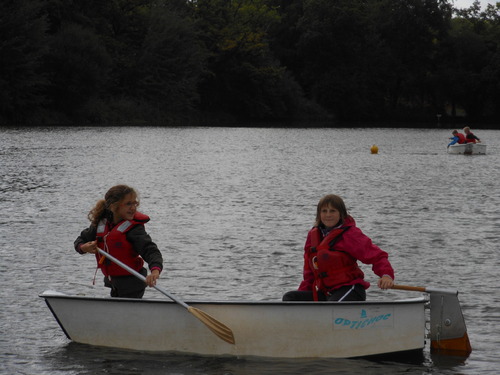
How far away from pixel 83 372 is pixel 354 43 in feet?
325

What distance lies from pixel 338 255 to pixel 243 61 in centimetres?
8677

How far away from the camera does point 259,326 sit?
25.6 feet

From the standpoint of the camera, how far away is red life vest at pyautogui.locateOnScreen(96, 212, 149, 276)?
795cm

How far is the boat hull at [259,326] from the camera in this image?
7.64m

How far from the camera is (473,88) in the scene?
102m

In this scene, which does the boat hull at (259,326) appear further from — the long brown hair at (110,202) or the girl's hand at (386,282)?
the long brown hair at (110,202)

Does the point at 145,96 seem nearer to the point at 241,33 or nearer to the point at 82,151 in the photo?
the point at 241,33

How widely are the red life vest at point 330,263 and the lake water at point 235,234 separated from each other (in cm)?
74

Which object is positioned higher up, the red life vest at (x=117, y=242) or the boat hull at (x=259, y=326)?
the red life vest at (x=117, y=242)

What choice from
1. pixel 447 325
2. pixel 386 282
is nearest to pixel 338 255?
pixel 386 282

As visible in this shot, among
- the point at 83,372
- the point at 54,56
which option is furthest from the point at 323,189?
the point at 54,56

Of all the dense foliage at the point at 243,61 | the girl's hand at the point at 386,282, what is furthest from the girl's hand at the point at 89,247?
the dense foliage at the point at 243,61

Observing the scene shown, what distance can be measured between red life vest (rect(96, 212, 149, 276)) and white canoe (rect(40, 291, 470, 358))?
0.34 m

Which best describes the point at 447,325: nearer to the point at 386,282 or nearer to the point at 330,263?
the point at 386,282
